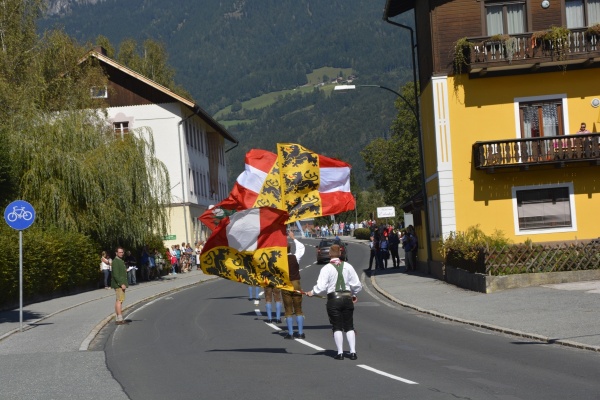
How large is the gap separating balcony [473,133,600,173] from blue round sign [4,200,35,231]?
16336 millimetres

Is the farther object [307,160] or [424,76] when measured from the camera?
[424,76]

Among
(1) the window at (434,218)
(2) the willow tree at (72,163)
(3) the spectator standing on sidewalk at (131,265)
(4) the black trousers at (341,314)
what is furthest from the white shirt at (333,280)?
(3) the spectator standing on sidewalk at (131,265)

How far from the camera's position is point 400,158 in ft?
245

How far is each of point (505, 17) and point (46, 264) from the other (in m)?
18.1

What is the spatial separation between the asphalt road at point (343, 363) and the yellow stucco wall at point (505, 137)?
12041 mm

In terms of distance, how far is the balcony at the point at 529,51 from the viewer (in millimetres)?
34625

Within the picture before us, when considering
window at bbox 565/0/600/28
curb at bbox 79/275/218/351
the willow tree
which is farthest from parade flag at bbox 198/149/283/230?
the willow tree

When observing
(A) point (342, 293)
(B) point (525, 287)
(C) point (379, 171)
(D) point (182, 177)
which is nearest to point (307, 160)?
(A) point (342, 293)

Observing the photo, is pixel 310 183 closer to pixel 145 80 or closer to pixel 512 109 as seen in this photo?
pixel 512 109

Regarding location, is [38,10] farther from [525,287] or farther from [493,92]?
[525,287]

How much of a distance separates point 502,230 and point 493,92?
4814mm

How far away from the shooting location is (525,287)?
2816cm

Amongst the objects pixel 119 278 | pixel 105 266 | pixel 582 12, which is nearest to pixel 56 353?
pixel 119 278

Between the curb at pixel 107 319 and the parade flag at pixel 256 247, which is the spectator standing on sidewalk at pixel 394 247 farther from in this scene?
the parade flag at pixel 256 247
